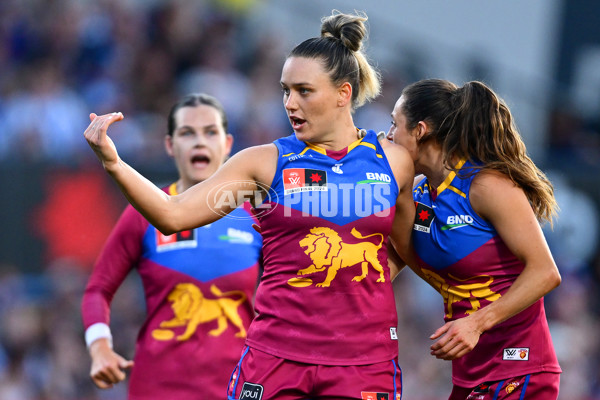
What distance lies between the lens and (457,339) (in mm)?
3553

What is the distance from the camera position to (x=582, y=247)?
9164 mm

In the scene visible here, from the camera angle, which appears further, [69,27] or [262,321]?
[69,27]

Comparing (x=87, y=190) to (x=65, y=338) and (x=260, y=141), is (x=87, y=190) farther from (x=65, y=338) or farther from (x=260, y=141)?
Result: (x=260, y=141)

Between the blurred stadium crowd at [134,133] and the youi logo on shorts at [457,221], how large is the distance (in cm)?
489

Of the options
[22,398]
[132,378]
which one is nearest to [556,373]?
[132,378]

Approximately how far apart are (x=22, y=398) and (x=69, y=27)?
13.4 ft

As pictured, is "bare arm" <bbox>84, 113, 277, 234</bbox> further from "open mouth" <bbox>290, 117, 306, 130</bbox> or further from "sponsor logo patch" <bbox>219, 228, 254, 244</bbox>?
"sponsor logo patch" <bbox>219, 228, 254, 244</bbox>

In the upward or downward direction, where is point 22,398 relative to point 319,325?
downward

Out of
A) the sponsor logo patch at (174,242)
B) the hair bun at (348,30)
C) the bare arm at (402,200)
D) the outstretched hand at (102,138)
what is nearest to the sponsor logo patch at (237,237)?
the sponsor logo patch at (174,242)

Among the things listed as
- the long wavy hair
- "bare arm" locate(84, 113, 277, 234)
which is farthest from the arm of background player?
the long wavy hair

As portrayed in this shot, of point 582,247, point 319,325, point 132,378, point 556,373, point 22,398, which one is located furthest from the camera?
point 582,247

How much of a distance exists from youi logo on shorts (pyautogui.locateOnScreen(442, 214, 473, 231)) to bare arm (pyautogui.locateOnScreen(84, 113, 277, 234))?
0.81 meters

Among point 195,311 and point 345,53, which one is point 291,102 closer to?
point 345,53

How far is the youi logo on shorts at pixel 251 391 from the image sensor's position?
11.4ft
